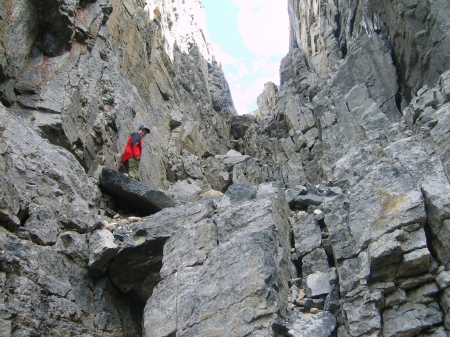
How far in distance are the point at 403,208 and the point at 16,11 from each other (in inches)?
520

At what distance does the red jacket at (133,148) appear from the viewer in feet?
52.7

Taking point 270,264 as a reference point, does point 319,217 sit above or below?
above

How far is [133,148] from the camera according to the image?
52.9 feet

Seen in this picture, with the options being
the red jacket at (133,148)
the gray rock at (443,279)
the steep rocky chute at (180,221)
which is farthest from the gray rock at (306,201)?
the red jacket at (133,148)

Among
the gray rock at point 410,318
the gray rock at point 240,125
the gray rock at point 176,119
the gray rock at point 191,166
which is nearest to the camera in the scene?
the gray rock at point 410,318

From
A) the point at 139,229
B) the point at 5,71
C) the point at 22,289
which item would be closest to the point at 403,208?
the point at 139,229

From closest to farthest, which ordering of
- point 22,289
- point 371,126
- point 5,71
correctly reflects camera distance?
1. point 22,289
2. point 5,71
3. point 371,126

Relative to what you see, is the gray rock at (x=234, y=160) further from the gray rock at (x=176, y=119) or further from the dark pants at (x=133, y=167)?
the dark pants at (x=133, y=167)

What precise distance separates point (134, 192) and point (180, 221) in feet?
8.69

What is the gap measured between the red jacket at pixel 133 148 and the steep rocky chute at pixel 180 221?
1.33 ft

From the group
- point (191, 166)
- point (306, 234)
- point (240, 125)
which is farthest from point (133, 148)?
point (240, 125)

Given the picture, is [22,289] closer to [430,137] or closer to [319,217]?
[319,217]

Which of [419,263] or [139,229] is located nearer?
[419,263]

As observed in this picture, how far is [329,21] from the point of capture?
34312mm
